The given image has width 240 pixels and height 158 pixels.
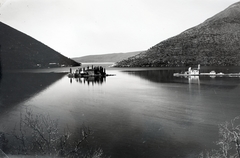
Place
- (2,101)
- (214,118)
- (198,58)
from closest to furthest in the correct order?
(214,118)
(2,101)
(198,58)

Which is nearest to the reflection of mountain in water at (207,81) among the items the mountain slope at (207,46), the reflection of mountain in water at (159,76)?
the reflection of mountain in water at (159,76)

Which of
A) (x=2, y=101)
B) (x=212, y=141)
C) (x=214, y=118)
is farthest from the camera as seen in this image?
(x=2, y=101)

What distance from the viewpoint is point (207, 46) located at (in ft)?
146

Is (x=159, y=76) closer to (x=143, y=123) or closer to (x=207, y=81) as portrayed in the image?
(x=207, y=81)

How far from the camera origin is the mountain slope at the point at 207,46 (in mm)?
37369

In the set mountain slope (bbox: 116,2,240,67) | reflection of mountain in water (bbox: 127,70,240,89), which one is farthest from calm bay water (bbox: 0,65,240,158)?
mountain slope (bbox: 116,2,240,67)

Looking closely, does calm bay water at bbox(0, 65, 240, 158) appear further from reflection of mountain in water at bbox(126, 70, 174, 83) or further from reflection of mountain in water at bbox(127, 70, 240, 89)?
reflection of mountain in water at bbox(126, 70, 174, 83)

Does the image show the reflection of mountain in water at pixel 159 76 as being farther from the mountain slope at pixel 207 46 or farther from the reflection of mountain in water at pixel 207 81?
the mountain slope at pixel 207 46

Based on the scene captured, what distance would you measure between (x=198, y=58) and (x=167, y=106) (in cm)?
3783

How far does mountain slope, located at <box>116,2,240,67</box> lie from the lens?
37.4 metres

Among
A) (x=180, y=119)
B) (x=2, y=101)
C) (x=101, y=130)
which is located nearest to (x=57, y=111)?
(x=101, y=130)

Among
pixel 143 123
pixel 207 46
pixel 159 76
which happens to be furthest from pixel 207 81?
pixel 207 46

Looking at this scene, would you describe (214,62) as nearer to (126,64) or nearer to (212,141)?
(126,64)

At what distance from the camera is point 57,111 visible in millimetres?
A: 9578
